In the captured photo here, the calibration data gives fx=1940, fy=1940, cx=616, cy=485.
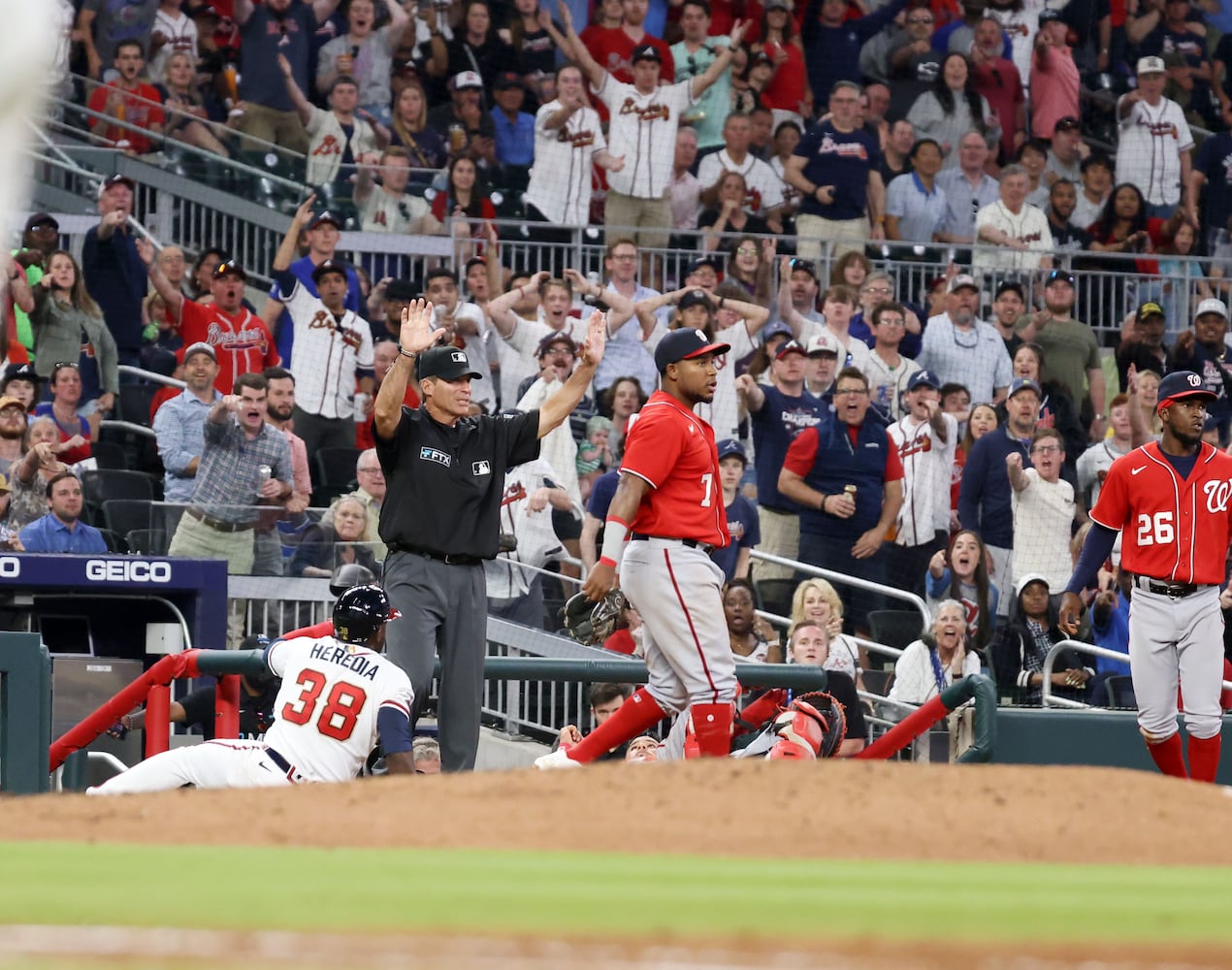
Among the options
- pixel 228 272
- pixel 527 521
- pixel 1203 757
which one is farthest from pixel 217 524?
pixel 1203 757

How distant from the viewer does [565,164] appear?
14.9 metres

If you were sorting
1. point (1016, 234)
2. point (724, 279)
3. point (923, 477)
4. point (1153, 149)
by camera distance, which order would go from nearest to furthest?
point (923, 477) < point (724, 279) < point (1016, 234) < point (1153, 149)

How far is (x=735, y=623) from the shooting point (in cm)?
1012

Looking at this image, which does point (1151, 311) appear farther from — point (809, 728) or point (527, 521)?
point (809, 728)

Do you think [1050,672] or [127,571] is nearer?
[127,571]

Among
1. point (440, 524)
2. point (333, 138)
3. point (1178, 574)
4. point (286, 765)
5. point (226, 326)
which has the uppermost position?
point (333, 138)

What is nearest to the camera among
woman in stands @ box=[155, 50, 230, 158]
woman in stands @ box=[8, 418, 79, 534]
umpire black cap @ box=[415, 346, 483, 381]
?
umpire black cap @ box=[415, 346, 483, 381]

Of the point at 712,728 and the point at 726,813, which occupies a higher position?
the point at 726,813

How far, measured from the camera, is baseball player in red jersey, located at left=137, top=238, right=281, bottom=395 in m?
12.2

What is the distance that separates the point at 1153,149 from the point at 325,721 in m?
12.2

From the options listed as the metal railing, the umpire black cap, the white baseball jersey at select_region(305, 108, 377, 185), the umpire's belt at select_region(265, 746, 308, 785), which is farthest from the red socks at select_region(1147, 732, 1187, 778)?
the white baseball jersey at select_region(305, 108, 377, 185)

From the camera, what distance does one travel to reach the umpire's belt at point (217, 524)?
33.1 ft

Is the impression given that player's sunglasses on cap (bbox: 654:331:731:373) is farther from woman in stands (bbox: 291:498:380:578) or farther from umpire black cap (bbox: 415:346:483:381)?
woman in stands (bbox: 291:498:380:578)

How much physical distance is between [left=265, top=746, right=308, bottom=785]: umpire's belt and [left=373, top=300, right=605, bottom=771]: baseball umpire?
0.54m
